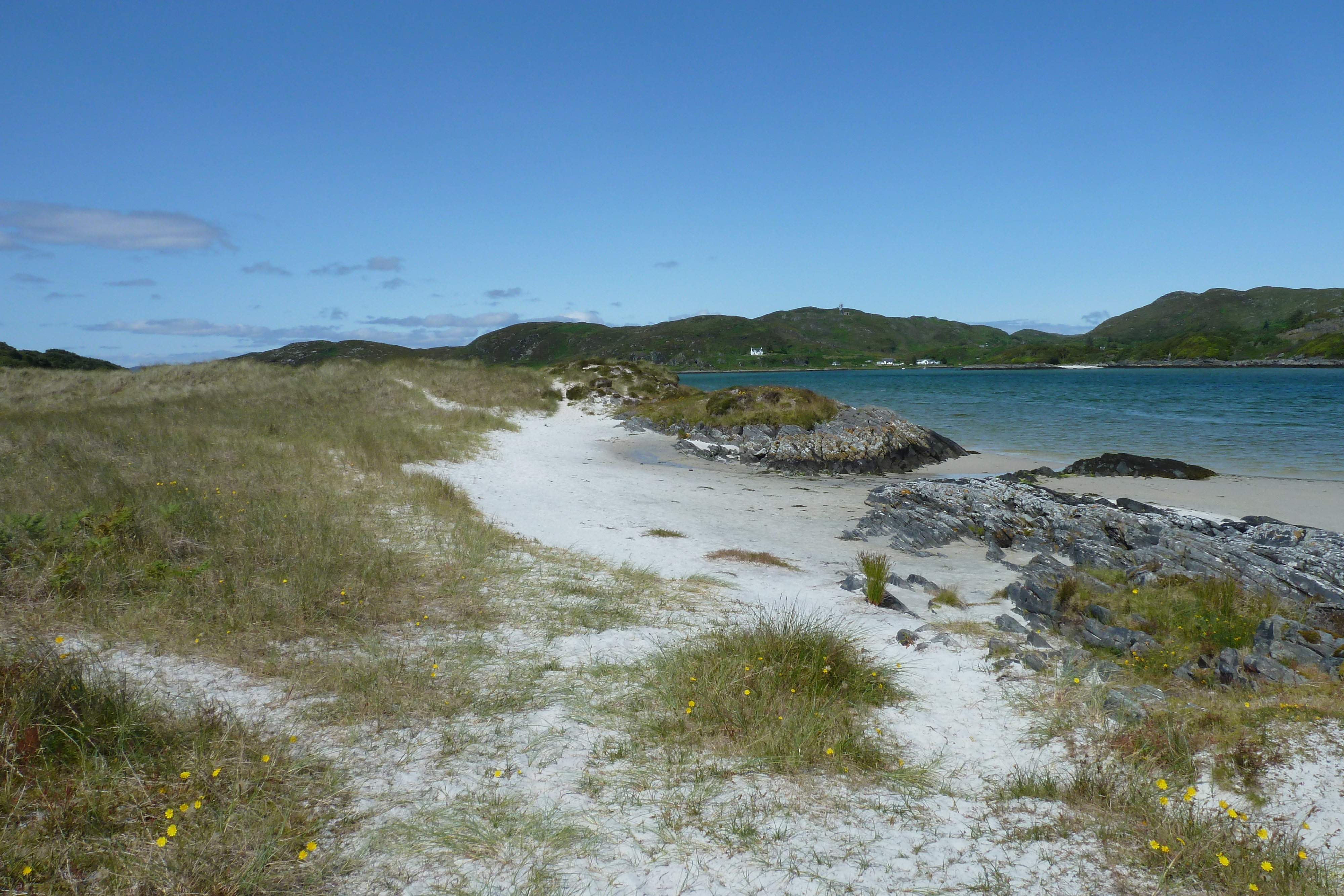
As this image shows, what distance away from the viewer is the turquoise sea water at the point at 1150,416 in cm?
2792

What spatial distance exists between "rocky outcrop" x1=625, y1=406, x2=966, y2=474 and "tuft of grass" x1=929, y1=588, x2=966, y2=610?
1511 centimetres

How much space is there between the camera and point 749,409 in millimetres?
32875

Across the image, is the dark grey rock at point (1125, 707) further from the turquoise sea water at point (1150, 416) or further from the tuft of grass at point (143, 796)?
the turquoise sea water at point (1150, 416)

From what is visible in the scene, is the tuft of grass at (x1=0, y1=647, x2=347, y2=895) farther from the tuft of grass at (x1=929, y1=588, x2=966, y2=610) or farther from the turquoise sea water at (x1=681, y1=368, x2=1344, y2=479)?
the turquoise sea water at (x1=681, y1=368, x2=1344, y2=479)

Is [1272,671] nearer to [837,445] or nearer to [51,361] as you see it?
[837,445]

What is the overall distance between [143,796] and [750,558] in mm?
9243

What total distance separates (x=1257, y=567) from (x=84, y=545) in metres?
16.8

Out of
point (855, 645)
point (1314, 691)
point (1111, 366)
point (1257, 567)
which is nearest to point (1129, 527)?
point (1257, 567)

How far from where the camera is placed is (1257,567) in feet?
37.2

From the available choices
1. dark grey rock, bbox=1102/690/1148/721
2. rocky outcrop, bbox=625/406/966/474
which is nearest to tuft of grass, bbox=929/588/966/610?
dark grey rock, bbox=1102/690/1148/721

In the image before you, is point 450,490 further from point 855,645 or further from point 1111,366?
point 1111,366

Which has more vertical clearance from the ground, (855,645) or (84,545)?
(84,545)

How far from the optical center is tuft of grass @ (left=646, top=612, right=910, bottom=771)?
516 centimetres

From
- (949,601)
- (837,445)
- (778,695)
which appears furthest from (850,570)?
(837,445)
